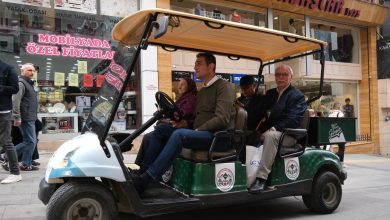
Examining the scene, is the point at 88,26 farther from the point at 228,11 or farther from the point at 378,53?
the point at 378,53

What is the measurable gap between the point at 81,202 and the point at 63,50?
739 centimetres

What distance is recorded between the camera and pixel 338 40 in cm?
1719

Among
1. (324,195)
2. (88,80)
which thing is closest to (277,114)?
(324,195)

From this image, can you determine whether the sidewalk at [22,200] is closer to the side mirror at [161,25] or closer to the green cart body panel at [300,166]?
the green cart body panel at [300,166]

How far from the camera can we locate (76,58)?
425 inches

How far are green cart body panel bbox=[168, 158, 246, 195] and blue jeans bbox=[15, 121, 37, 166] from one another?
343cm

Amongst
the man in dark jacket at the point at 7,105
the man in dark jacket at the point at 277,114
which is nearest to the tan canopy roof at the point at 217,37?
the man in dark jacket at the point at 277,114

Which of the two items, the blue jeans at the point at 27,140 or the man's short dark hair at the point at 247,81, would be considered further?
the blue jeans at the point at 27,140

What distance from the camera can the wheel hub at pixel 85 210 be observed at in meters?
3.94

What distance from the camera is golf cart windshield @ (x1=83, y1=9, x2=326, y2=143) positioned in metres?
4.31

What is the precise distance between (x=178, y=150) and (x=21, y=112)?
384 centimetres

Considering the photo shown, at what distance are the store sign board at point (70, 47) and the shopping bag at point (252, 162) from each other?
19.0 ft

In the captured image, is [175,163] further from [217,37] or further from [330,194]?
[330,194]

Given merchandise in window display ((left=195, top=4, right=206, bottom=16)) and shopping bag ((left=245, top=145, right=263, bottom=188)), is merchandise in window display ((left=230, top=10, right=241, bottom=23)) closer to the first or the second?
merchandise in window display ((left=195, top=4, right=206, bottom=16))
